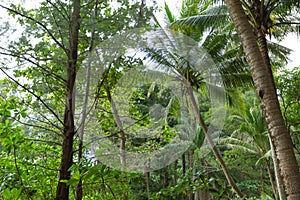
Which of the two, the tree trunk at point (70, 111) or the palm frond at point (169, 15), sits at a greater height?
the palm frond at point (169, 15)

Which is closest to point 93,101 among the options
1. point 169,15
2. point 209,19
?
point 209,19

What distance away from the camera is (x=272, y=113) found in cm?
166

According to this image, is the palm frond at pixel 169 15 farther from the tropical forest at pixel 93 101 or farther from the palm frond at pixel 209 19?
the tropical forest at pixel 93 101

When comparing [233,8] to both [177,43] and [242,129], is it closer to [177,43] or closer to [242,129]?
[177,43]

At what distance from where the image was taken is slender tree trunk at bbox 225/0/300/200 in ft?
5.08

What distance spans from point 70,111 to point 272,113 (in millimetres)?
1150

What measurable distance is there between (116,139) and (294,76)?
3.89 m

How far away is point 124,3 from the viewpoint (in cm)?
162

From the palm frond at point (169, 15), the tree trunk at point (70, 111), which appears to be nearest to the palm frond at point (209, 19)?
the palm frond at point (169, 15)

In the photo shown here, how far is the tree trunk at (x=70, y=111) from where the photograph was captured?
1.25 meters

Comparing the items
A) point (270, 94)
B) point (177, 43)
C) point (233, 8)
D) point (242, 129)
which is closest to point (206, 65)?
point (177, 43)

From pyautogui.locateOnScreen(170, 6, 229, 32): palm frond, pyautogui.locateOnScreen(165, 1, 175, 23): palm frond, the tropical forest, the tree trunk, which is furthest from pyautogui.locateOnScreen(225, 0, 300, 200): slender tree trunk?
pyautogui.locateOnScreen(165, 1, 175, 23): palm frond

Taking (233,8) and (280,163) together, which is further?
(233,8)

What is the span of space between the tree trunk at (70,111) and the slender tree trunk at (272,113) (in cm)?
106
